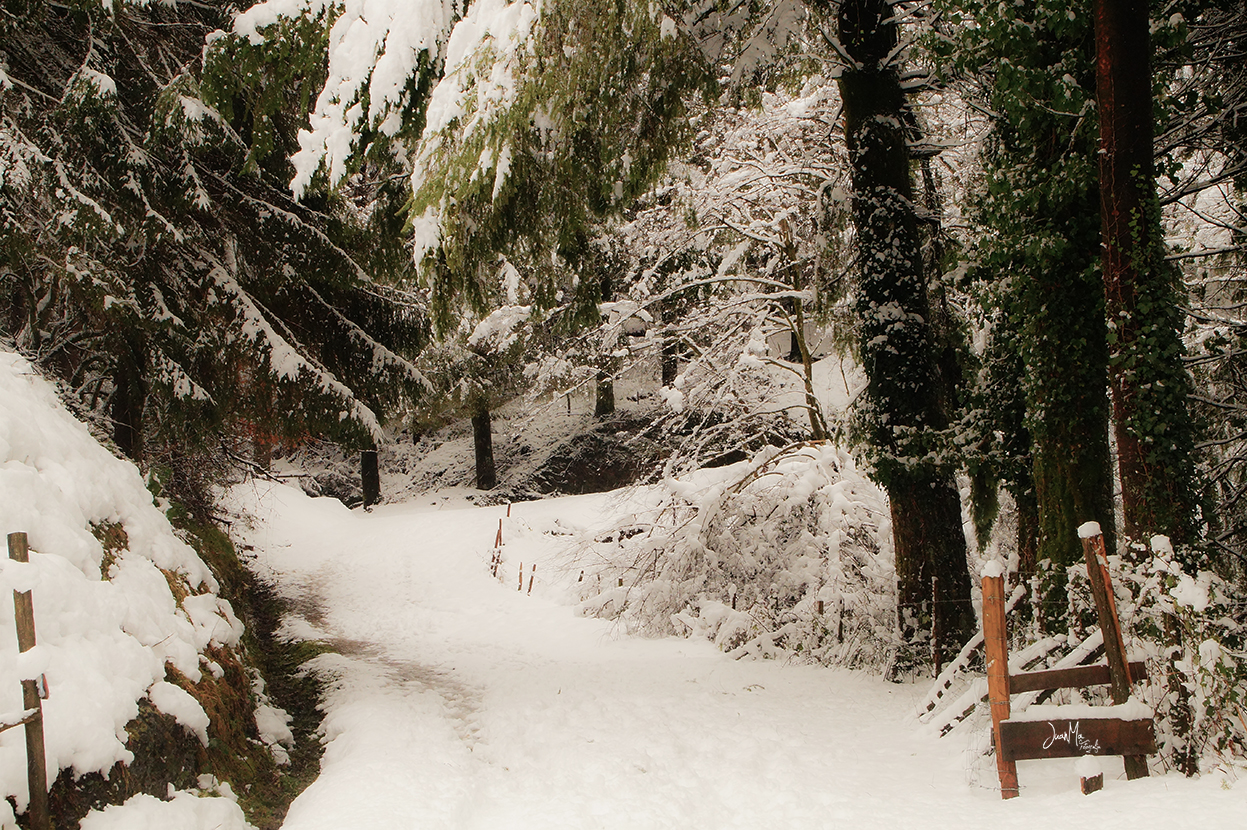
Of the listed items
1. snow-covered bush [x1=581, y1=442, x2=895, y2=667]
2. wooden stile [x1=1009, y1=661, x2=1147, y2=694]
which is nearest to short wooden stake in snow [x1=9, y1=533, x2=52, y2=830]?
wooden stile [x1=1009, y1=661, x2=1147, y2=694]

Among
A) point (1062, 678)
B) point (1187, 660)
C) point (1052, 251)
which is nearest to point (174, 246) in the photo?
point (1052, 251)

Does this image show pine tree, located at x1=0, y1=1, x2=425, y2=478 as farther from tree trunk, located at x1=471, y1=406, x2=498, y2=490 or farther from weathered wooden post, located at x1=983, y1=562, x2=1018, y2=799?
tree trunk, located at x1=471, y1=406, x2=498, y2=490

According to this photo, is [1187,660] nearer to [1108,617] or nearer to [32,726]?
[1108,617]

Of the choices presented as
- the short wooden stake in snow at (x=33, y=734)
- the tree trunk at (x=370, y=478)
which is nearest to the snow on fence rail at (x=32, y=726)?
the short wooden stake in snow at (x=33, y=734)

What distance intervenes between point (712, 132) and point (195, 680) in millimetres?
9853

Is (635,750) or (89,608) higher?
(89,608)

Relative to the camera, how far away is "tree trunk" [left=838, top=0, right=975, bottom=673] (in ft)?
23.4

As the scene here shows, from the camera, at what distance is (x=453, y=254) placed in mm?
5559

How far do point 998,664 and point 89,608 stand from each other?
5.30m

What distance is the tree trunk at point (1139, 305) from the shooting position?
14.7 ft

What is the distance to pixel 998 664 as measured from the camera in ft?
14.0

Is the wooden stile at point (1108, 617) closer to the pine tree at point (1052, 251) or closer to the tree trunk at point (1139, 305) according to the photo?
the tree trunk at point (1139, 305)

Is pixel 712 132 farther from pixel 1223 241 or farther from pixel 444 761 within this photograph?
pixel 444 761

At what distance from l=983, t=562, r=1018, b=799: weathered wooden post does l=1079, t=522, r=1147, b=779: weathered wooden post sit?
0.46m
